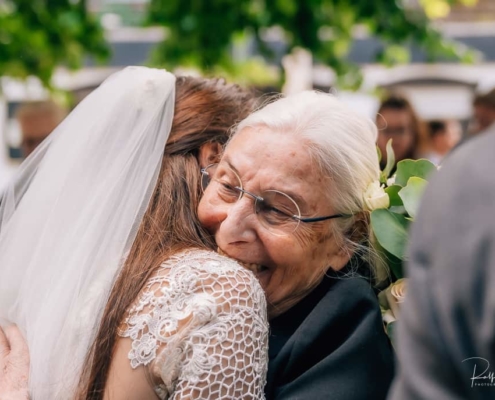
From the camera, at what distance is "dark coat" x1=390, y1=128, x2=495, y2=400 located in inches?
30.8

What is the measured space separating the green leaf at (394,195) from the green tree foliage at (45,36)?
3989mm

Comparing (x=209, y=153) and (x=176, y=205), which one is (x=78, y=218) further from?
(x=209, y=153)

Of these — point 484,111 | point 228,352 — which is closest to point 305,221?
point 228,352

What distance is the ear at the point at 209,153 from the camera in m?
2.15

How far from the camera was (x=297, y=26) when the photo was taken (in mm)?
5730

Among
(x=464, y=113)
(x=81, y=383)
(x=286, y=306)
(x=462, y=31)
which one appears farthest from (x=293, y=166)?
(x=462, y=31)

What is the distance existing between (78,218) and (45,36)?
4.16 metres

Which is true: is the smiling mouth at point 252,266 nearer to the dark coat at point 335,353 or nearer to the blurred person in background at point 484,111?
the dark coat at point 335,353

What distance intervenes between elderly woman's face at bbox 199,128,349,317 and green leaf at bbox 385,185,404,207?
162 millimetres

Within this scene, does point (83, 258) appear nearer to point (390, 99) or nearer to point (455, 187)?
point (455, 187)

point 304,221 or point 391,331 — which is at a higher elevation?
point 304,221

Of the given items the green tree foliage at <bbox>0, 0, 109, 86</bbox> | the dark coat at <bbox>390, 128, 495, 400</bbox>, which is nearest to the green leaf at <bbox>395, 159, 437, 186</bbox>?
the dark coat at <bbox>390, 128, 495, 400</bbox>

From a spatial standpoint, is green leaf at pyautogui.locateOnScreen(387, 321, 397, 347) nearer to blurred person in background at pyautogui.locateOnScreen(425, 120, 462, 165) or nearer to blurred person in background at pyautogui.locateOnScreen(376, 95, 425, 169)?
blurred person in background at pyautogui.locateOnScreen(376, 95, 425, 169)

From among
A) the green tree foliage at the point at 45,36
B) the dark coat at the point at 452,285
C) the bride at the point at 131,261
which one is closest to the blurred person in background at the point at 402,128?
the green tree foliage at the point at 45,36
